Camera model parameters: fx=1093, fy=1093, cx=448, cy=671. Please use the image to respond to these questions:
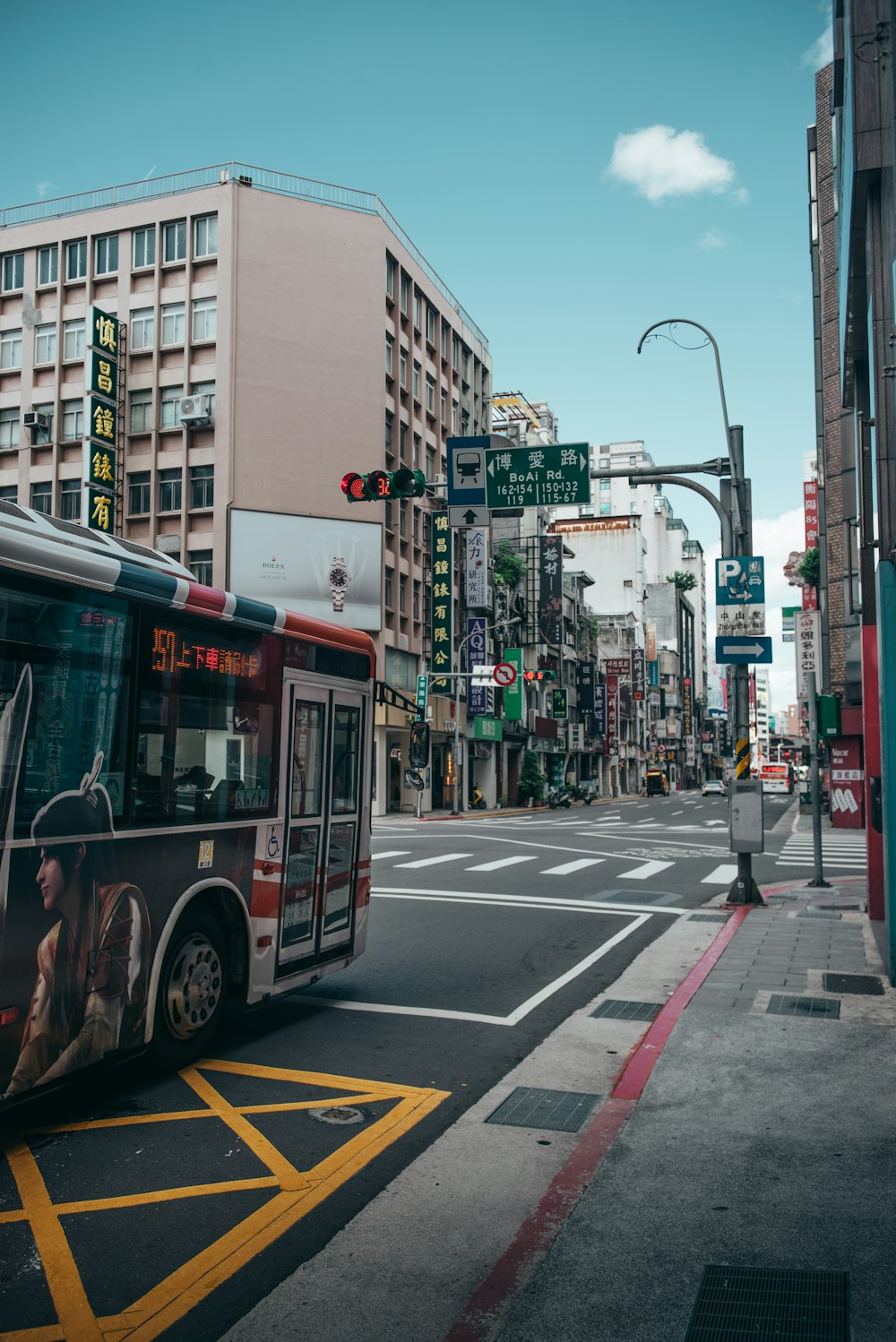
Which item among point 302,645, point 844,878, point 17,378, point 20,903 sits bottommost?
point 844,878

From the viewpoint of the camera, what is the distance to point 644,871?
21.6 metres

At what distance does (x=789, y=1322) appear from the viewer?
3.99 m

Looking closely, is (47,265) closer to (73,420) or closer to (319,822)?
(73,420)

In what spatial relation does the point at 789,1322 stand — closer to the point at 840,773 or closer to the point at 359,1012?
the point at 359,1012

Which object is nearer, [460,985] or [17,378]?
[460,985]

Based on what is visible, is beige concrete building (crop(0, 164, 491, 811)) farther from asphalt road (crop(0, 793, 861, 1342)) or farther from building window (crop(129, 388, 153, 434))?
asphalt road (crop(0, 793, 861, 1342))

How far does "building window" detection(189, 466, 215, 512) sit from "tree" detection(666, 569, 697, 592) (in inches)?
4388

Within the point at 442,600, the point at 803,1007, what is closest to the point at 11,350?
the point at 442,600

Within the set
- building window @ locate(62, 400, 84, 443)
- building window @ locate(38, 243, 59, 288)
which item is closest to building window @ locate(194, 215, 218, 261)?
building window @ locate(38, 243, 59, 288)

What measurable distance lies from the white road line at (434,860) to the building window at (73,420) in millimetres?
30475

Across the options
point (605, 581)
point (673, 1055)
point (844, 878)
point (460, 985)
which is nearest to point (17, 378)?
point (844, 878)

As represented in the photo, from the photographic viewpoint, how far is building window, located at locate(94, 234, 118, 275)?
154 feet

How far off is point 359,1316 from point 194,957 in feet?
11.5

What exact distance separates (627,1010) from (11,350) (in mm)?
46299
